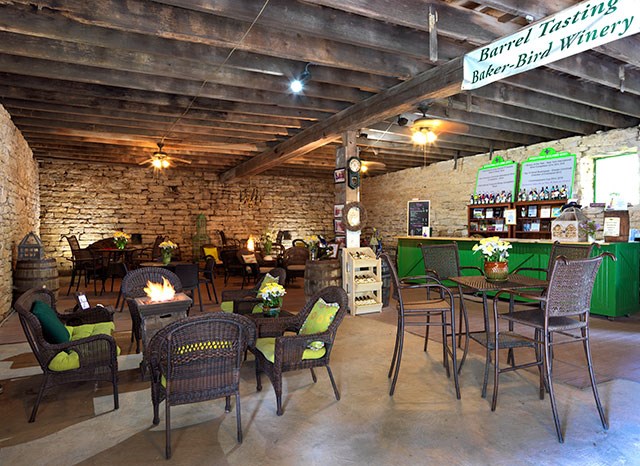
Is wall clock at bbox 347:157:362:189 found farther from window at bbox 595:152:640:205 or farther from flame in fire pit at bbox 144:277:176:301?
window at bbox 595:152:640:205

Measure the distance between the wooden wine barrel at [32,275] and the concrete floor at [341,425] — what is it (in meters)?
2.69

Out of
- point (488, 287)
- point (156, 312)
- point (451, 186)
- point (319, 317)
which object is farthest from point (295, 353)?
point (451, 186)

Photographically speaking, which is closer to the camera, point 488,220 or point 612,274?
point 612,274

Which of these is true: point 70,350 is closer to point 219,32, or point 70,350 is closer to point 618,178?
point 219,32

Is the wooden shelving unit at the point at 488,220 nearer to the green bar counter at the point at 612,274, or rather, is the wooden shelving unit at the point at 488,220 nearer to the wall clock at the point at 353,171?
the green bar counter at the point at 612,274

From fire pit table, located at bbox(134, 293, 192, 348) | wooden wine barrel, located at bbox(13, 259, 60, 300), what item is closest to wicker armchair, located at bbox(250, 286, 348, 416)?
fire pit table, located at bbox(134, 293, 192, 348)

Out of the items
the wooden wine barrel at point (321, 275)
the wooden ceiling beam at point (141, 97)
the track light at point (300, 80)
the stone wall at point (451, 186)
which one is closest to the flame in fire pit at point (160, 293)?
the wooden wine barrel at point (321, 275)

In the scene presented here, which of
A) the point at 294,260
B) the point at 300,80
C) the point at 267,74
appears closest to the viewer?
the point at 300,80

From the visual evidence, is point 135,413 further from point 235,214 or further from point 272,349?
point 235,214

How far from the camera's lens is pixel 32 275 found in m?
5.77

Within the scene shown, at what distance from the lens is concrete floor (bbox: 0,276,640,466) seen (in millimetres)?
2240

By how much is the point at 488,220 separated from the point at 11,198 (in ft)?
28.1

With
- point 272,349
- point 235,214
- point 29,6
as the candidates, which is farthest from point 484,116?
point 235,214

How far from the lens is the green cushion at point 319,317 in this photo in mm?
2941
